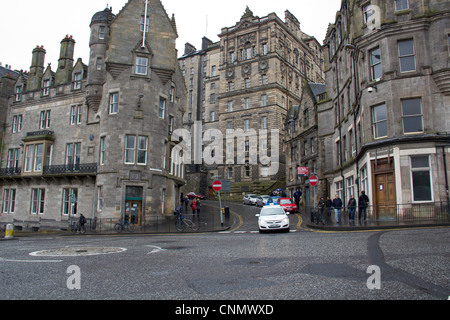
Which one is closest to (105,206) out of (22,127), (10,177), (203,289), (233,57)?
(10,177)

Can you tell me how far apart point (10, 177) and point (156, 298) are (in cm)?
3896

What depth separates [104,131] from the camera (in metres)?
30.5

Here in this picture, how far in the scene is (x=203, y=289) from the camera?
6.30 metres

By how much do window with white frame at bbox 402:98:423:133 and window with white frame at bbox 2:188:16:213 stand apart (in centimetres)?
3785

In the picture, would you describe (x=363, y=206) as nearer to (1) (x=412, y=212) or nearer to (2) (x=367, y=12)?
(1) (x=412, y=212)

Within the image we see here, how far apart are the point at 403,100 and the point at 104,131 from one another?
22838mm

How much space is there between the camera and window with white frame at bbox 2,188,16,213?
38438 mm

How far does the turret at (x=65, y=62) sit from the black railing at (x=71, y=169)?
35.0 feet

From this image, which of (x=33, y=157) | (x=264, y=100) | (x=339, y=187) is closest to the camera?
(x=339, y=187)

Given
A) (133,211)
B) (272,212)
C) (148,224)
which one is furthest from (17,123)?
(272,212)

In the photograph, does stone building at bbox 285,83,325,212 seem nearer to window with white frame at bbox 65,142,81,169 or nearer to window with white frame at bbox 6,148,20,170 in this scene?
window with white frame at bbox 65,142,81,169

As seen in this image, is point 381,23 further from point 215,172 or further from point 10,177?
point 215,172

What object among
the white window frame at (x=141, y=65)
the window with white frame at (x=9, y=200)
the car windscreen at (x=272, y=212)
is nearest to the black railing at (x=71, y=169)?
the window with white frame at (x=9, y=200)

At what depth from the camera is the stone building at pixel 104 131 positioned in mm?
29703
